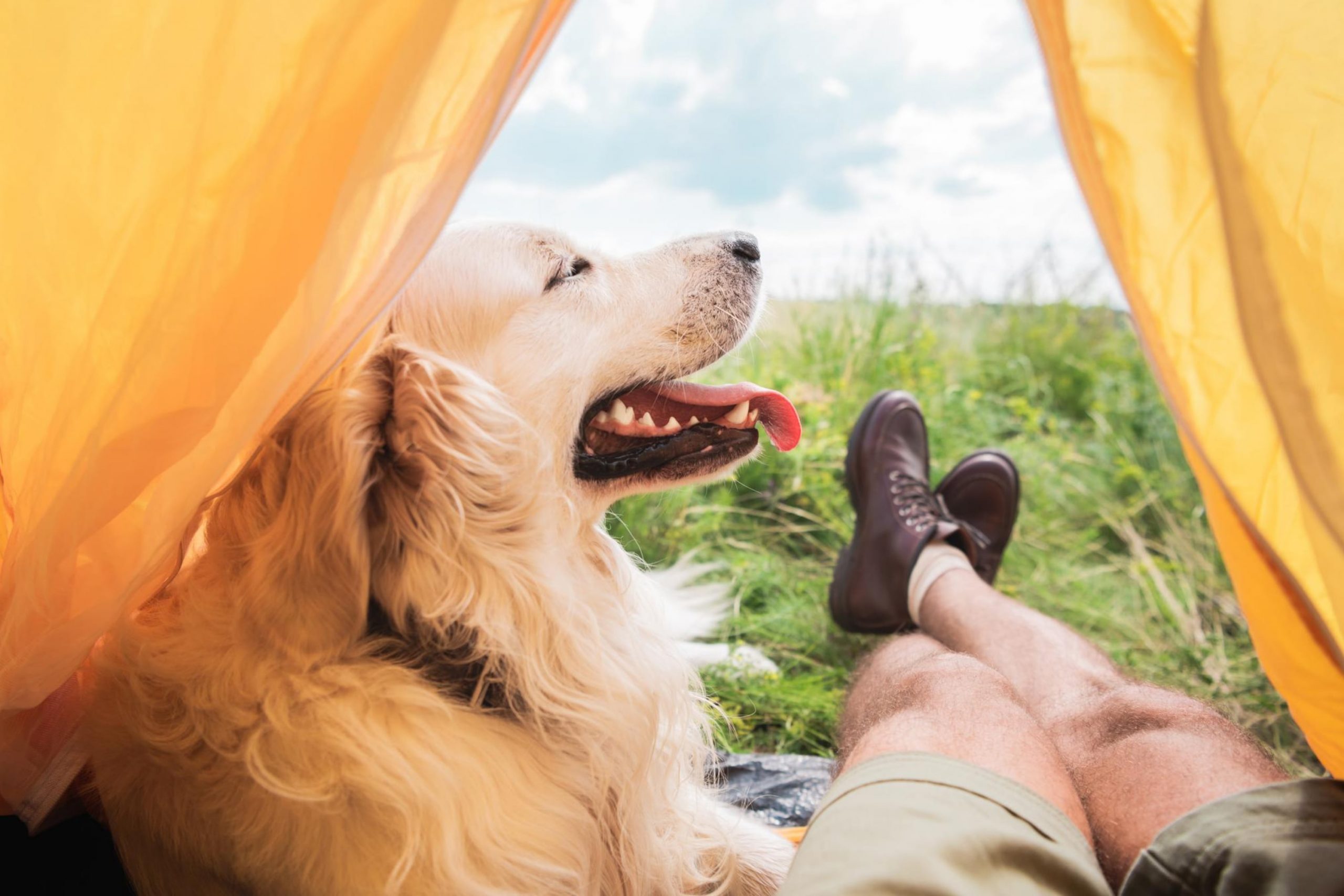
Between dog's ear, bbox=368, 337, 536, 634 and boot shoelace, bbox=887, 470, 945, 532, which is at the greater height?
dog's ear, bbox=368, 337, 536, 634

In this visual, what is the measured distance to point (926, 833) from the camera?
32.9 inches

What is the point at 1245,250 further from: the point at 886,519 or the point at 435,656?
the point at 886,519

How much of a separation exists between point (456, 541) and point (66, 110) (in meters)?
0.64

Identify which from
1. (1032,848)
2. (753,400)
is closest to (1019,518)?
(753,400)

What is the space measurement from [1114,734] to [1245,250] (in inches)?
31.5

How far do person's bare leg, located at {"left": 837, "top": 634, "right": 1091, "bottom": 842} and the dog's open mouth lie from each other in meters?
0.48

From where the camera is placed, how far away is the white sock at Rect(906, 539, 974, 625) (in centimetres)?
214

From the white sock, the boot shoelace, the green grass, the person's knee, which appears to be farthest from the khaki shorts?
the boot shoelace

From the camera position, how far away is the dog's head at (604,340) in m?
1.34

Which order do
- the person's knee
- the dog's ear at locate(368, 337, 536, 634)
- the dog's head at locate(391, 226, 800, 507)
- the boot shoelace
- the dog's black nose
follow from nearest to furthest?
1. the dog's ear at locate(368, 337, 536, 634)
2. the person's knee
3. the dog's head at locate(391, 226, 800, 507)
4. the dog's black nose
5. the boot shoelace

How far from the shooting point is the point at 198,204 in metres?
0.86

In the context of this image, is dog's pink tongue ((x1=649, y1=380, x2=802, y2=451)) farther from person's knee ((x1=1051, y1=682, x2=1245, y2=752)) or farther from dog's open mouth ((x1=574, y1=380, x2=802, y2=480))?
person's knee ((x1=1051, y1=682, x2=1245, y2=752))

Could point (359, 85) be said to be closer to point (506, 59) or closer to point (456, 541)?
point (506, 59)

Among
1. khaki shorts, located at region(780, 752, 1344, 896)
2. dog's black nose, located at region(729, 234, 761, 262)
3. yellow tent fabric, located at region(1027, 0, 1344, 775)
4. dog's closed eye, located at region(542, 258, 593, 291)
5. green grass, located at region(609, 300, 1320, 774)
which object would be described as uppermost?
yellow tent fabric, located at region(1027, 0, 1344, 775)
